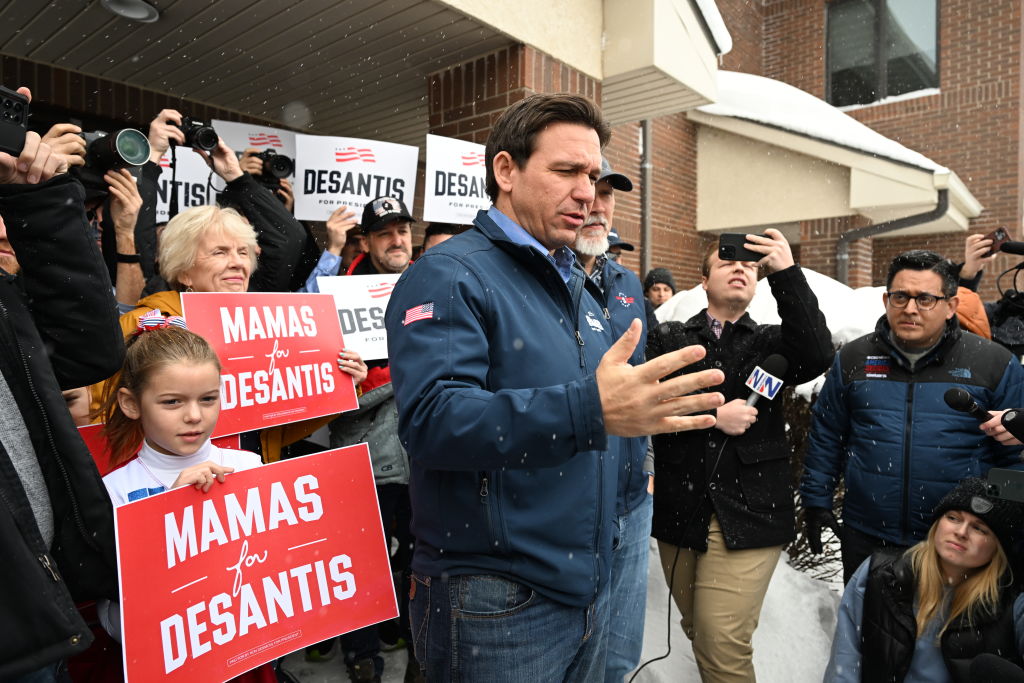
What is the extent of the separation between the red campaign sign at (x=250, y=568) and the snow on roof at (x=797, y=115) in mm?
8004

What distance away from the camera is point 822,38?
12977 mm

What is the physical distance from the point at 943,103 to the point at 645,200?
5776 mm

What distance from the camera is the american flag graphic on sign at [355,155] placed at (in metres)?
4.16

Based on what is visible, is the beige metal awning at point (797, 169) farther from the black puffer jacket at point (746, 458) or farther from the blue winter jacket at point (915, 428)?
the black puffer jacket at point (746, 458)

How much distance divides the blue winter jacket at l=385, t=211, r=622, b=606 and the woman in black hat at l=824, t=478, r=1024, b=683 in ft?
5.18

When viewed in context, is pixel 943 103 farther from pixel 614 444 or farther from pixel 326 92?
pixel 614 444

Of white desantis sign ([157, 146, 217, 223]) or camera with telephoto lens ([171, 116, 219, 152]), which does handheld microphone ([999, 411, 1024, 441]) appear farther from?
white desantis sign ([157, 146, 217, 223])

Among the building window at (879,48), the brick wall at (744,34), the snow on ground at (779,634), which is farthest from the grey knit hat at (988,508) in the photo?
the building window at (879,48)

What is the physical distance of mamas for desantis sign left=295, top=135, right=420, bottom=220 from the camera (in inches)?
164

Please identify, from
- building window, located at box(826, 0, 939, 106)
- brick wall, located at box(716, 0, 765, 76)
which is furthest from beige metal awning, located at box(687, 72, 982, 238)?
building window, located at box(826, 0, 939, 106)

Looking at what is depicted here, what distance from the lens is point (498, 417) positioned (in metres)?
1.34

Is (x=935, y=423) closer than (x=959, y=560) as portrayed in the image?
No

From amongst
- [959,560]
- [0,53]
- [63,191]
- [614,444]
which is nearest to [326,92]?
[0,53]

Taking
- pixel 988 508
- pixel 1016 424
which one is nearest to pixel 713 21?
pixel 988 508
